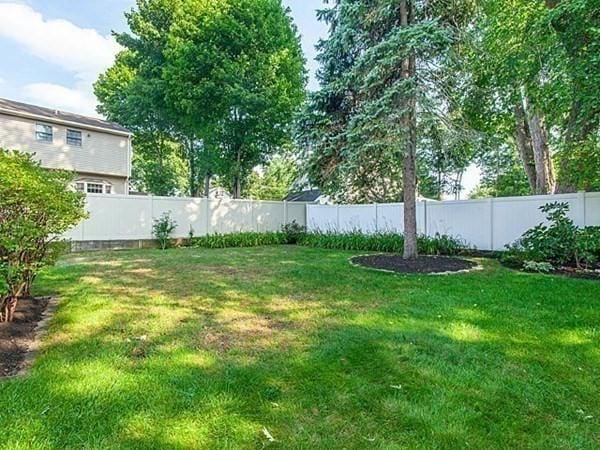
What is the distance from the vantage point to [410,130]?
7.52m

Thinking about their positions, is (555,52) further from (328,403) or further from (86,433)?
(86,433)

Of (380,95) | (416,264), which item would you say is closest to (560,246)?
(416,264)

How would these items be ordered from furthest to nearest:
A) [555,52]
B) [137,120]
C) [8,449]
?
[137,120] → [555,52] → [8,449]

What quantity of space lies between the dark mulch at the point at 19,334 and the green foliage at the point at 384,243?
7844mm

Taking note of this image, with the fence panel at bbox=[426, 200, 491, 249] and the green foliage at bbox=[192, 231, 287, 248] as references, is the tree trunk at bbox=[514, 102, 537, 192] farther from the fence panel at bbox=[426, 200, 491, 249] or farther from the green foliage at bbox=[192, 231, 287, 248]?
the green foliage at bbox=[192, 231, 287, 248]

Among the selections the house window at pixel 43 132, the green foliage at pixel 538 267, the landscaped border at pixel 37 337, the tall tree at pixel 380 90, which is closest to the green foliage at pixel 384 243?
the tall tree at pixel 380 90

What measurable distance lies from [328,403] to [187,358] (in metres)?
1.20

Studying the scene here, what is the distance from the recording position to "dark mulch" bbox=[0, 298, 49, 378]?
289 cm

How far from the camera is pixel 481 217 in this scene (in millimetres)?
9906

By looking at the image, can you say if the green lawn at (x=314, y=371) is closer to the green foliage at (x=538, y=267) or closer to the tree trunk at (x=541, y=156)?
the green foliage at (x=538, y=267)

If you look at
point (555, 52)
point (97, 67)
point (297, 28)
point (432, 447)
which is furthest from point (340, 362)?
point (97, 67)

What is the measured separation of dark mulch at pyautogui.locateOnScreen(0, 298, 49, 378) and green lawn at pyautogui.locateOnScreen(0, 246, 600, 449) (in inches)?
7.4

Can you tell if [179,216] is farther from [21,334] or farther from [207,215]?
[21,334]

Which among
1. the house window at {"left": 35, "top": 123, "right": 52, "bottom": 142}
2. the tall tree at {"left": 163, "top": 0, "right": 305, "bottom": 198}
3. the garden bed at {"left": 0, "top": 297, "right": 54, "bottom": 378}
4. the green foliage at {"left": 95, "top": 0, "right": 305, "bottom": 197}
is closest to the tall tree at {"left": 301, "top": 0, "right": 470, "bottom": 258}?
the garden bed at {"left": 0, "top": 297, "right": 54, "bottom": 378}
